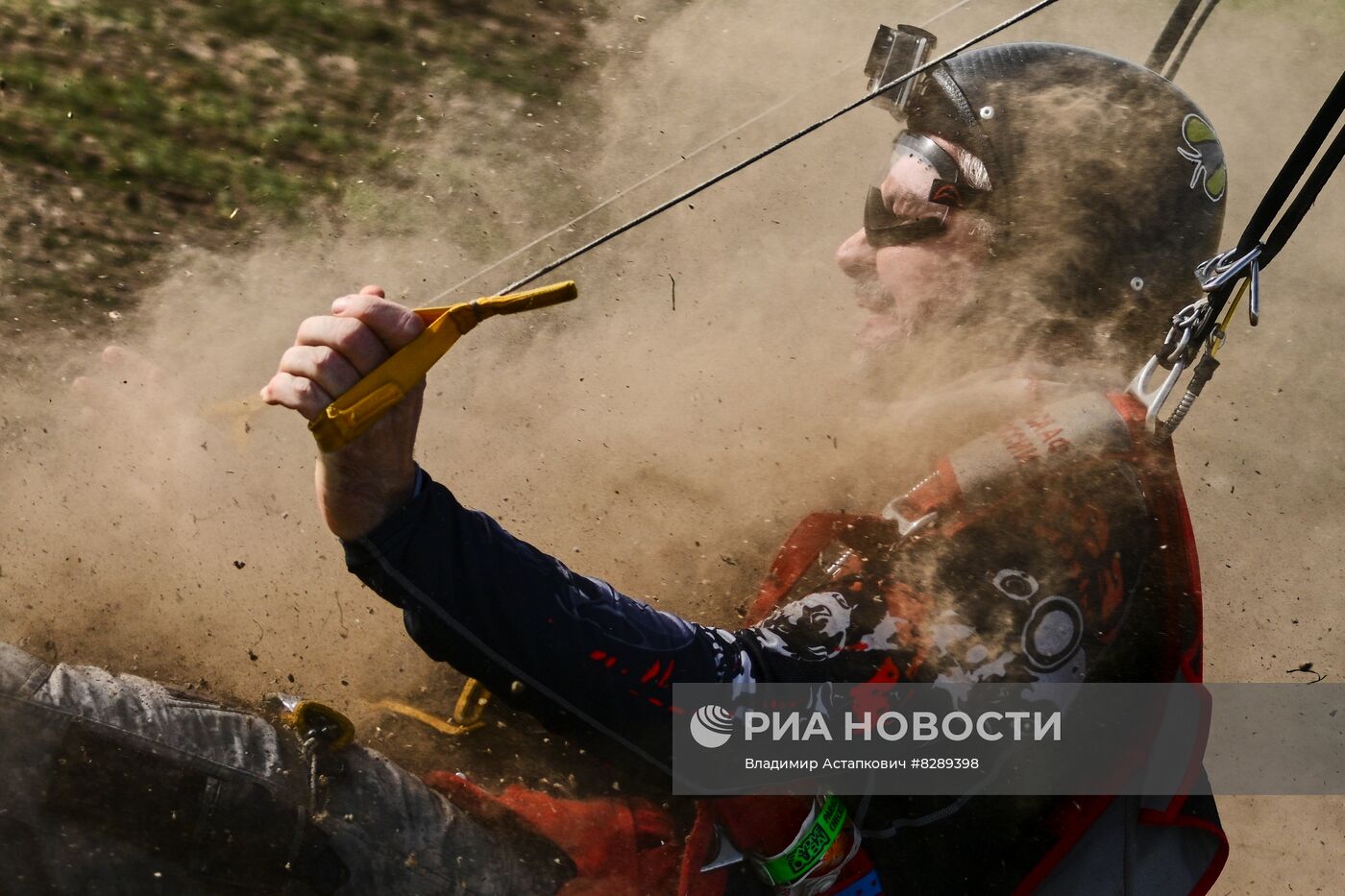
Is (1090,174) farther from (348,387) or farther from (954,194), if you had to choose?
(348,387)

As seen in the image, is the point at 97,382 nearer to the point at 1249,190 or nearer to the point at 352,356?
the point at 352,356

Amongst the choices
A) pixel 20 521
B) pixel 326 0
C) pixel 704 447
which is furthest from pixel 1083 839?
pixel 326 0

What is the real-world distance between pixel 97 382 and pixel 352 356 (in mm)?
2179

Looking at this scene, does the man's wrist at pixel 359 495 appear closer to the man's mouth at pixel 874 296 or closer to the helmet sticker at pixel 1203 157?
the man's mouth at pixel 874 296

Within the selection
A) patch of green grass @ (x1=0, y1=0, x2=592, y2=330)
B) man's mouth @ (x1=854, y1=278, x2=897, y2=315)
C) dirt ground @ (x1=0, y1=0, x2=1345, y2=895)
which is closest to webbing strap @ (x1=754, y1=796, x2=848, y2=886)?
dirt ground @ (x1=0, y1=0, x2=1345, y2=895)

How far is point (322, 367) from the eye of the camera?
178 centimetres

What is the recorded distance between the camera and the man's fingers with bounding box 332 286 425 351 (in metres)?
1.82

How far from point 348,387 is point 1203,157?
2781 millimetres

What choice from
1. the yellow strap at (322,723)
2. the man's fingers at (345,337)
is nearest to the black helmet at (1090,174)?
the man's fingers at (345,337)

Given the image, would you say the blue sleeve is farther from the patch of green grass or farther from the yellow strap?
the patch of green grass

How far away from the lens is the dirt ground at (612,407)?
3186mm

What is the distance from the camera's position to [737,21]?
5309mm

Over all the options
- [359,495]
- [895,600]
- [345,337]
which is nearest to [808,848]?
[895,600]

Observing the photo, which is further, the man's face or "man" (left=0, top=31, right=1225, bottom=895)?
the man's face
